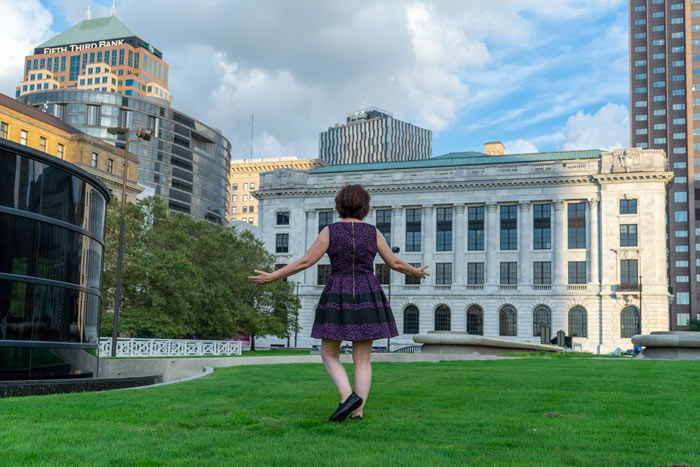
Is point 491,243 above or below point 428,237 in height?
below

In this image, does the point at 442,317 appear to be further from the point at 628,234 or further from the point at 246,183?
the point at 246,183

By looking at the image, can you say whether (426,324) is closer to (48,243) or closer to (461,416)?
(48,243)

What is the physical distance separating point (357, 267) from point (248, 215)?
7194 inches

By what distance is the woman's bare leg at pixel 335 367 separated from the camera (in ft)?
24.5

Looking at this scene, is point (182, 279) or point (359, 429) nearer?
point (359, 429)

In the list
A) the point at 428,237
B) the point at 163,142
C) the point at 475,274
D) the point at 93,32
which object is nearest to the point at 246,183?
the point at 93,32

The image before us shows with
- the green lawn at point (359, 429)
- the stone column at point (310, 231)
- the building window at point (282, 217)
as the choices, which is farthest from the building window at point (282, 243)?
the green lawn at point (359, 429)

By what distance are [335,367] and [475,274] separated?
244 feet

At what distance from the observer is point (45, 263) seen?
15586mm

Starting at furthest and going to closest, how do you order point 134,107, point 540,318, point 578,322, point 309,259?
point 134,107 < point 540,318 < point 578,322 < point 309,259

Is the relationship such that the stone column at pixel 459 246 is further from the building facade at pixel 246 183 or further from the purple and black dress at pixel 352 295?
the building facade at pixel 246 183

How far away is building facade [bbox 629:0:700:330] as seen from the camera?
14675cm

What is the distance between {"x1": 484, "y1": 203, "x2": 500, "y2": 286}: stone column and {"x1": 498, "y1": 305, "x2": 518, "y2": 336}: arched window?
3081 mm

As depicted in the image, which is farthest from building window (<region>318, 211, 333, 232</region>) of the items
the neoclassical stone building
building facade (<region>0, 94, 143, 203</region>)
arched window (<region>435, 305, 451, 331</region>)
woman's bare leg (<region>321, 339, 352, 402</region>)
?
woman's bare leg (<region>321, 339, 352, 402</region>)
